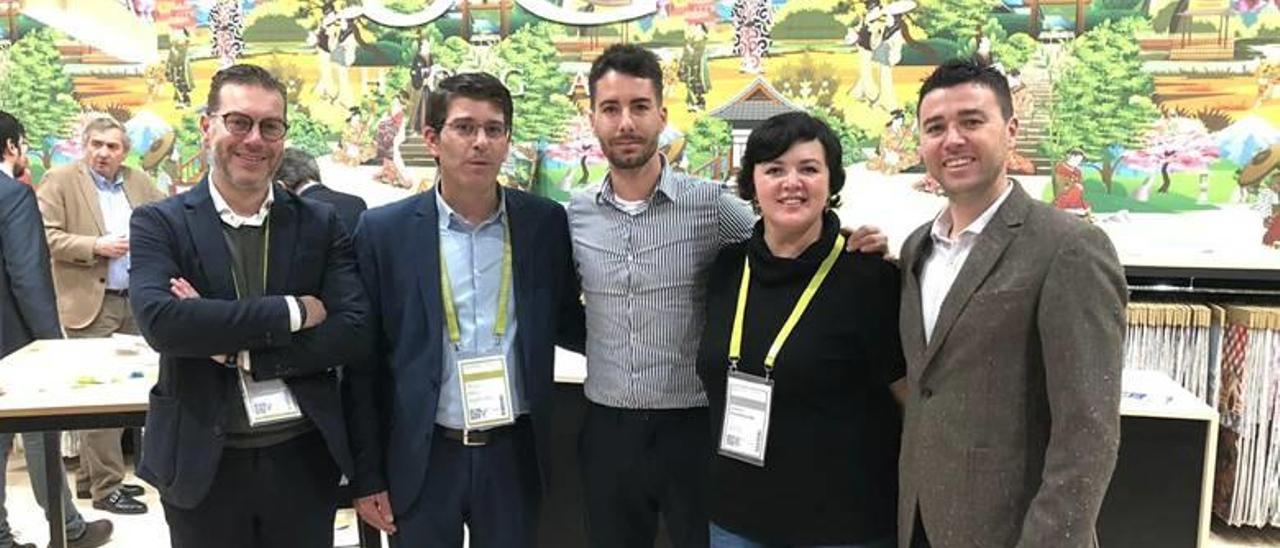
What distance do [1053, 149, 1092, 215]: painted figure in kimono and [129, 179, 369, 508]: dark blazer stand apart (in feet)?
11.3

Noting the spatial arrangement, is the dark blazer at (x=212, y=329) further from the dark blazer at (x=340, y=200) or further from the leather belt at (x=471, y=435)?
the dark blazer at (x=340, y=200)

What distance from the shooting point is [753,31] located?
4.40 m

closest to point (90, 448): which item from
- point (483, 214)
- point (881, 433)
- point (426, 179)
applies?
point (426, 179)

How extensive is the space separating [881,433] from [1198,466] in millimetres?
1589

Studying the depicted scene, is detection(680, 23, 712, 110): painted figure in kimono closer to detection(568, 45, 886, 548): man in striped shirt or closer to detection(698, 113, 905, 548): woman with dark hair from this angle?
detection(568, 45, 886, 548): man in striped shirt

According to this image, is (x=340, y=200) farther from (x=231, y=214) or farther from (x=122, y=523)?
(x=231, y=214)

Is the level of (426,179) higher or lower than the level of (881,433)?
higher

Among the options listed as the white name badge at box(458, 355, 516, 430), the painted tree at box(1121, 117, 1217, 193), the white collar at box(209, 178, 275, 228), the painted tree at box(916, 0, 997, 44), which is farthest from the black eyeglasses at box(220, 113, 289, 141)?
the painted tree at box(1121, 117, 1217, 193)

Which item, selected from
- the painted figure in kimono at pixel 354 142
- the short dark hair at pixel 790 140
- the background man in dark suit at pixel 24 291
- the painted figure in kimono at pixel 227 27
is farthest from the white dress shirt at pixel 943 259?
the painted figure in kimono at pixel 227 27

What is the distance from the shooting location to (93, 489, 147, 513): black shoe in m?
4.16

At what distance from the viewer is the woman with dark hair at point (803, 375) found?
1.76 meters

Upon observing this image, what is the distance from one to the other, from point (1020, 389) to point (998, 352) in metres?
0.07

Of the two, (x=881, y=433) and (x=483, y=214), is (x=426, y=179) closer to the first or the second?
(x=483, y=214)

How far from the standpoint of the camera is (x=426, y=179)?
4.90m
